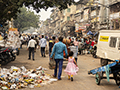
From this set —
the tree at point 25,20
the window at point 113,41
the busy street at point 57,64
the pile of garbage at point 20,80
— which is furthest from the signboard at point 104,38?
the tree at point 25,20

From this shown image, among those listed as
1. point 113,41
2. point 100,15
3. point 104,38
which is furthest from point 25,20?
point 113,41

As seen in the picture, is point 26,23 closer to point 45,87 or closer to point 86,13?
point 86,13

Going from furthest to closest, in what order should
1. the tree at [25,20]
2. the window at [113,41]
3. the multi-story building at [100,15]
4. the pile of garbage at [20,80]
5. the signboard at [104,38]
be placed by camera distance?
1. the tree at [25,20]
2. the multi-story building at [100,15]
3. the signboard at [104,38]
4. the window at [113,41]
5. the pile of garbage at [20,80]

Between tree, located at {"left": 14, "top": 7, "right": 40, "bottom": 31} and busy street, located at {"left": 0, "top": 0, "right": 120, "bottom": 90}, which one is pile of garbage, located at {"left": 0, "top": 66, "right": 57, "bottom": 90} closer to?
busy street, located at {"left": 0, "top": 0, "right": 120, "bottom": 90}

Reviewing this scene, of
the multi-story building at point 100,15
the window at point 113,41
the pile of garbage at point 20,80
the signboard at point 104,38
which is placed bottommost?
the pile of garbage at point 20,80

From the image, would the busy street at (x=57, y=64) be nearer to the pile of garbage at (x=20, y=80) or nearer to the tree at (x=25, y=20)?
the pile of garbage at (x=20, y=80)

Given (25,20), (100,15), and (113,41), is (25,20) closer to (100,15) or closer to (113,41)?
(100,15)

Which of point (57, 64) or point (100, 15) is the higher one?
point (100, 15)

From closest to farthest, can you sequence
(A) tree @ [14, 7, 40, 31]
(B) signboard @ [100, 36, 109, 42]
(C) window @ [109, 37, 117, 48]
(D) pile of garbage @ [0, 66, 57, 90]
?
(D) pile of garbage @ [0, 66, 57, 90]
(C) window @ [109, 37, 117, 48]
(B) signboard @ [100, 36, 109, 42]
(A) tree @ [14, 7, 40, 31]

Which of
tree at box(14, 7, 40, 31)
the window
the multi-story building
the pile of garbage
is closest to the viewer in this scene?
the pile of garbage

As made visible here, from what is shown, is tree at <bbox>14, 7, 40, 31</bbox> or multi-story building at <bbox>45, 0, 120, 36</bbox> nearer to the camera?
multi-story building at <bbox>45, 0, 120, 36</bbox>

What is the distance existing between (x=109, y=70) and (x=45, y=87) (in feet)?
7.76

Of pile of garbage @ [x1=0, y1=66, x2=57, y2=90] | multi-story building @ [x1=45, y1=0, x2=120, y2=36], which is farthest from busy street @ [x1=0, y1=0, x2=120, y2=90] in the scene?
multi-story building @ [x1=45, y1=0, x2=120, y2=36]

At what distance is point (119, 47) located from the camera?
10.7 meters
